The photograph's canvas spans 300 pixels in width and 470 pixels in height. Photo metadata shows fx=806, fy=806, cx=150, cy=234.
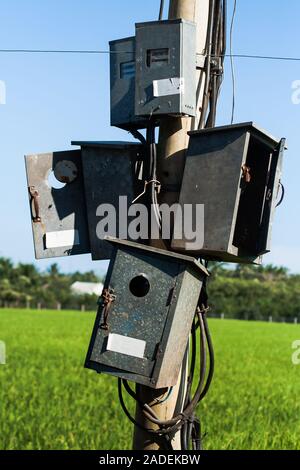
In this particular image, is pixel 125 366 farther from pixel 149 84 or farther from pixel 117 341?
pixel 149 84

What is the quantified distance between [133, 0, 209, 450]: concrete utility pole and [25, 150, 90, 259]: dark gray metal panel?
431 millimetres

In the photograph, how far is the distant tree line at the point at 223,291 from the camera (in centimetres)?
6222

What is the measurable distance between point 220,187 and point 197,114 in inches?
14.6

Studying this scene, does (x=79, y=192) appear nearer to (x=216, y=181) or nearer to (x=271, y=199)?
(x=216, y=181)

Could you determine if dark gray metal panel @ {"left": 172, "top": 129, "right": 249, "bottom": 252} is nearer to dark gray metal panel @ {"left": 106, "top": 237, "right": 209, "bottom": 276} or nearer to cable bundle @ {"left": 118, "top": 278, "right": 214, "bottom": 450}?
dark gray metal panel @ {"left": 106, "top": 237, "right": 209, "bottom": 276}

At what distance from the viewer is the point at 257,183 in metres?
3.37

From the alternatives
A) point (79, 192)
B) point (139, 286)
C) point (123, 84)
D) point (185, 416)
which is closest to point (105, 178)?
point (79, 192)

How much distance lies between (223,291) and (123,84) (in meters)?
59.3

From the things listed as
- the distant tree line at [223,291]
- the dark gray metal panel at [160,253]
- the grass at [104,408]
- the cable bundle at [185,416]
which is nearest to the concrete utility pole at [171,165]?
the cable bundle at [185,416]

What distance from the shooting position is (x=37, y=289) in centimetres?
7231

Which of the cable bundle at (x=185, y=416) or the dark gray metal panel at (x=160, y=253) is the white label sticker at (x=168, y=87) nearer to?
the dark gray metal panel at (x=160, y=253)

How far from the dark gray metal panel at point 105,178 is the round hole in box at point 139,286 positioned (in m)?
0.26

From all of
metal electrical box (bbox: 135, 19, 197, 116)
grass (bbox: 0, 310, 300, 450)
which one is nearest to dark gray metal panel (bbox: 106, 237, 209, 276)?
metal electrical box (bbox: 135, 19, 197, 116)
